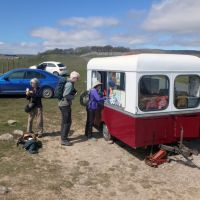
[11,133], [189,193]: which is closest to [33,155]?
[11,133]

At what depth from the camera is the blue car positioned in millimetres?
17406

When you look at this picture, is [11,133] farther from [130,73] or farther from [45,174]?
[130,73]

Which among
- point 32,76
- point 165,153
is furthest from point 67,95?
point 32,76

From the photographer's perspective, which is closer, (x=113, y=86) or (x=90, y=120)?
(x=113, y=86)

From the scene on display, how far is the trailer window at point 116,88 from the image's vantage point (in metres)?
8.30

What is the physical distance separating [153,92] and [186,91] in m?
0.99

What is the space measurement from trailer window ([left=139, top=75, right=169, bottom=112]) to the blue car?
411 inches

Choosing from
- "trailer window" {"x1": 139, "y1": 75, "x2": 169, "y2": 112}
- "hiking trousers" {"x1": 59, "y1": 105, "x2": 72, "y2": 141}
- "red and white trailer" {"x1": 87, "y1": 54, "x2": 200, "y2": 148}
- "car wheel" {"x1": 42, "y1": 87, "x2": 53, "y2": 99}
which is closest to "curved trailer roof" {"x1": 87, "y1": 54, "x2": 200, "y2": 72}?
"red and white trailer" {"x1": 87, "y1": 54, "x2": 200, "y2": 148}

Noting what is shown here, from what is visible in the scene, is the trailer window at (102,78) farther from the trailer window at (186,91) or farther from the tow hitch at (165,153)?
the tow hitch at (165,153)

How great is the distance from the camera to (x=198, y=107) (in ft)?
27.7

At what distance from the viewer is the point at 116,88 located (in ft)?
28.6

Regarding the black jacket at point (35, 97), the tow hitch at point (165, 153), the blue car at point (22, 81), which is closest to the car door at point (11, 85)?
the blue car at point (22, 81)

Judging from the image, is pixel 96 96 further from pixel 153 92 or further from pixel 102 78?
pixel 153 92

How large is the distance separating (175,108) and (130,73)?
132 cm
